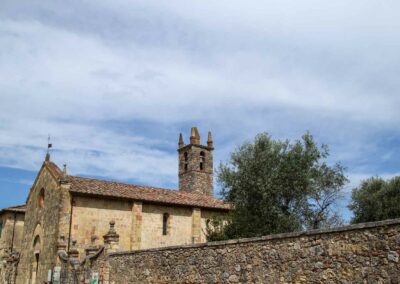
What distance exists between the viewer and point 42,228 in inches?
1180

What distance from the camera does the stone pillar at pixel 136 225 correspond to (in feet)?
93.9

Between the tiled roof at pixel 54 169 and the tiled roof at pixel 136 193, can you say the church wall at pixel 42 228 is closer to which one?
the tiled roof at pixel 54 169

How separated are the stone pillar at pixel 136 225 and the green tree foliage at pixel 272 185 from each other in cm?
663

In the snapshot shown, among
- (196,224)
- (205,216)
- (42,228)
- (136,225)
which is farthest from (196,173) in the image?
(42,228)

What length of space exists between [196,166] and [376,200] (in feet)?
66.7

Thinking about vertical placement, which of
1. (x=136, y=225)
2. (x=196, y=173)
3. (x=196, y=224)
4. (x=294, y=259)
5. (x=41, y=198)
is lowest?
(x=294, y=259)

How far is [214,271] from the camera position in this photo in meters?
12.8

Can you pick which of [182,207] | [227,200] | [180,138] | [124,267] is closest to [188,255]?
[124,267]

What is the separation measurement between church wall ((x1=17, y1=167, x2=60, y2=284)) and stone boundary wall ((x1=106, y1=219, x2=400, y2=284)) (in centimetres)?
1444

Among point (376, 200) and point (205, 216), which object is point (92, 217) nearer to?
point (205, 216)

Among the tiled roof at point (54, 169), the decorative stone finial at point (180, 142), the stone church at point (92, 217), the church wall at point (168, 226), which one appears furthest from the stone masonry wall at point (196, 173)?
the tiled roof at point (54, 169)

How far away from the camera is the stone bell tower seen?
4647 cm

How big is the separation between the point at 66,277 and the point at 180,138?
30.9 metres

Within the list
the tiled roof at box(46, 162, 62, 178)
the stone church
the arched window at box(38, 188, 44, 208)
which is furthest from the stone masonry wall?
the tiled roof at box(46, 162, 62, 178)
